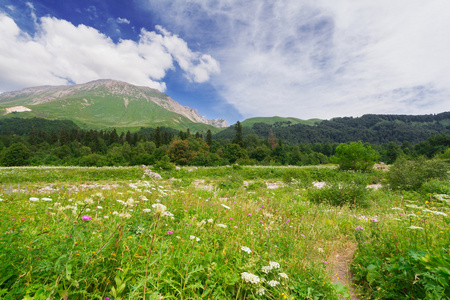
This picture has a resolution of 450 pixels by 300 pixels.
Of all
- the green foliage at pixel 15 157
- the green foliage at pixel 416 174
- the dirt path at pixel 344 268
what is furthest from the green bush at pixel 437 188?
the green foliage at pixel 15 157

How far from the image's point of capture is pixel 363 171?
26.2 m

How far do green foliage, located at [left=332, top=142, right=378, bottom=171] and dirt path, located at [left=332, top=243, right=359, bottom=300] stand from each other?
27350 mm

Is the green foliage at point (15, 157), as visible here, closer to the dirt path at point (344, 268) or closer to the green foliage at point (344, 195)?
the green foliage at point (344, 195)

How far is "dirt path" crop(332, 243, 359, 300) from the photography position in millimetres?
2817

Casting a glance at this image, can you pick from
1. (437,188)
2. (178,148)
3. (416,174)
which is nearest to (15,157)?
(178,148)

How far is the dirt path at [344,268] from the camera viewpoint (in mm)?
2817

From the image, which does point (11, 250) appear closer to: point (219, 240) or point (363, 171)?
point (219, 240)

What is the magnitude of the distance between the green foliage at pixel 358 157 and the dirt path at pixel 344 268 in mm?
27350

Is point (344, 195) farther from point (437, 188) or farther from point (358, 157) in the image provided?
point (358, 157)

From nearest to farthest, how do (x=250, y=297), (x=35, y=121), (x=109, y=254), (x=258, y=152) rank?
(x=109, y=254)
(x=250, y=297)
(x=258, y=152)
(x=35, y=121)

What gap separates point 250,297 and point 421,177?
16561 millimetres

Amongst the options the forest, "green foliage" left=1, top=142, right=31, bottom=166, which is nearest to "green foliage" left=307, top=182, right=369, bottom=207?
the forest

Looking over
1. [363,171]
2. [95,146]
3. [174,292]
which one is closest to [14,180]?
[174,292]

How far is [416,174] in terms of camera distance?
12.1 metres
